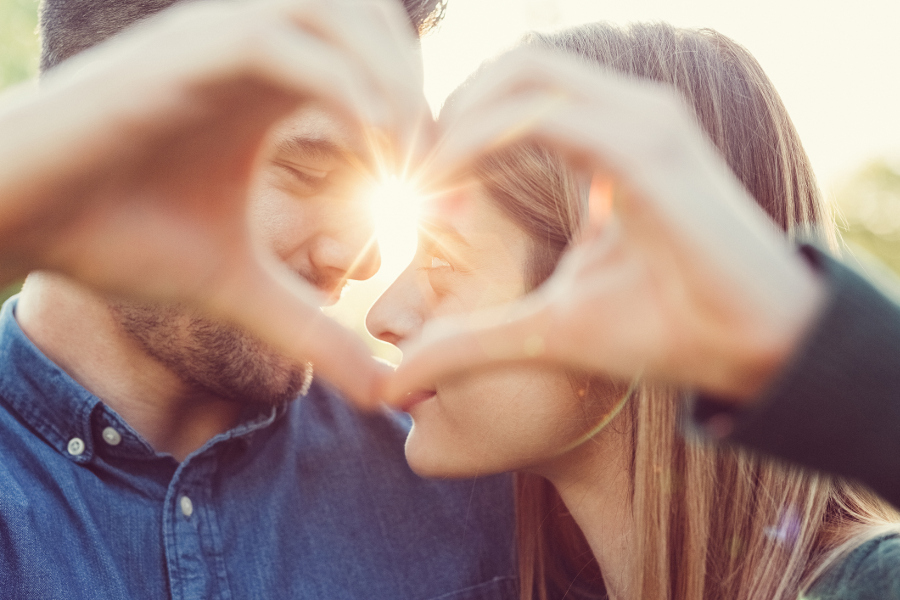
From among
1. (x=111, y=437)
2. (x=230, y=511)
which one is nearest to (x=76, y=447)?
(x=111, y=437)

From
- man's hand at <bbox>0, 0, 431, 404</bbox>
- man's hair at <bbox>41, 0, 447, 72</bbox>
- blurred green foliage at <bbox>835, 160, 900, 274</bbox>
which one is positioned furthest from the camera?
blurred green foliage at <bbox>835, 160, 900, 274</bbox>

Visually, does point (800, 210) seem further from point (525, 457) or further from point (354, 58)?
point (354, 58)

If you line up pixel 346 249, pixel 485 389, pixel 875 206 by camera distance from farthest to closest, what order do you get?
pixel 875 206
pixel 346 249
pixel 485 389

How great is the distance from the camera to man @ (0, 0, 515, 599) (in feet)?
5.60

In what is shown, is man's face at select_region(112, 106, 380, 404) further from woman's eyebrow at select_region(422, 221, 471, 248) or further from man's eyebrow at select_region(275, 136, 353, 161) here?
woman's eyebrow at select_region(422, 221, 471, 248)

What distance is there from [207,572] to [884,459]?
1.63m

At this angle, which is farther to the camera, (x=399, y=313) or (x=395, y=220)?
(x=395, y=220)

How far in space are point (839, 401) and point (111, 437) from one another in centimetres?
181

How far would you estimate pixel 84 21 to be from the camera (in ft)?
Answer: 7.41

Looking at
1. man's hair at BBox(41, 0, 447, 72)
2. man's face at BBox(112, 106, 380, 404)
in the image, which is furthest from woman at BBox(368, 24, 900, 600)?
man's hair at BBox(41, 0, 447, 72)

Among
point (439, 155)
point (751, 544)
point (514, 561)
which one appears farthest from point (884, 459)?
point (514, 561)

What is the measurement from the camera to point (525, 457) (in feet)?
5.97

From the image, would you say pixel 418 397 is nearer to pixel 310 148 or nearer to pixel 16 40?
pixel 310 148

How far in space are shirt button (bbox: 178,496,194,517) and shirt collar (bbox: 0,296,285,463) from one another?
15cm
